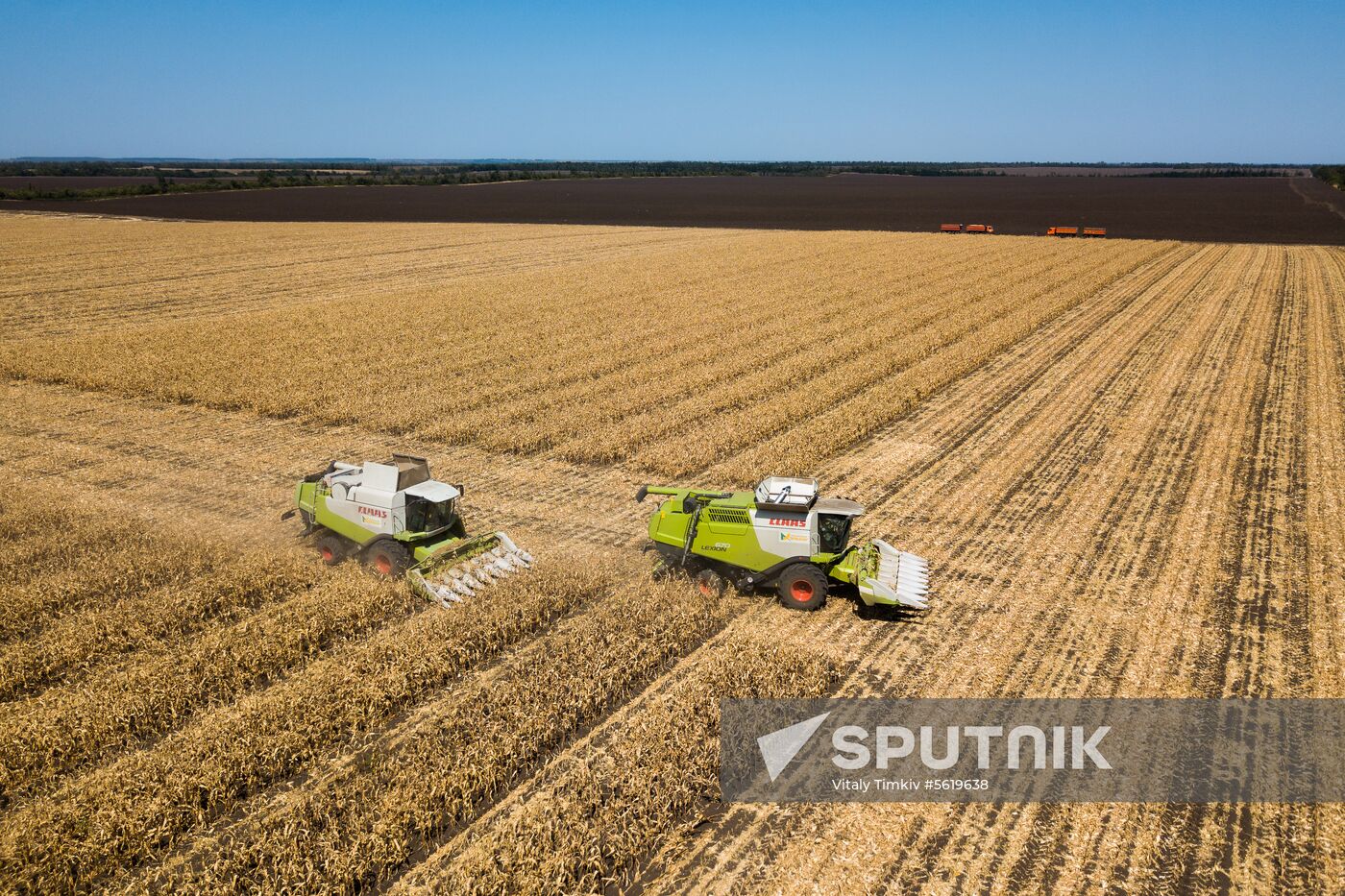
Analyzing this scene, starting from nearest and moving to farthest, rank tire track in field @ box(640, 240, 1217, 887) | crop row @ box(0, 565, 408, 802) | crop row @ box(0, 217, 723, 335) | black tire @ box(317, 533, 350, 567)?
crop row @ box(0, 565, 408, 802) → tire track in field @ box(640, 240, 1217, 887) → black tire @ box(317, 533, 350, 567) → crop row @ box(0, 217, 723, 335)

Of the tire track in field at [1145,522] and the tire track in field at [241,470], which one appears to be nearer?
the tire track in field at [1145,522]

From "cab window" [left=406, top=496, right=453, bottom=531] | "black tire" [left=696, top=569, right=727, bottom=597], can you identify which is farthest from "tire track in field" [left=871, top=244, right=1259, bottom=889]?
"cab window" [left=406, top=496, right=453, bottom=531]

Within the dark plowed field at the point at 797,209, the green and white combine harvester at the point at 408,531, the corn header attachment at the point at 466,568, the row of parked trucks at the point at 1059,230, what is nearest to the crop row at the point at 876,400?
the corn header attachment at the point at 466,568

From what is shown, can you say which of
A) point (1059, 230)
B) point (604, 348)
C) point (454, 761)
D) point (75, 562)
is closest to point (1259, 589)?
point (454, 761)

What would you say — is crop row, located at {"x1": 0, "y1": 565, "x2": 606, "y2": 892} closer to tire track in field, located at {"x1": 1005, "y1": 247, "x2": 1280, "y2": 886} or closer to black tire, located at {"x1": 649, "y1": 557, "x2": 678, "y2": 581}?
black tire, located at {"x1": 649, "y1": 557, "x2": 678, "y2": 581}

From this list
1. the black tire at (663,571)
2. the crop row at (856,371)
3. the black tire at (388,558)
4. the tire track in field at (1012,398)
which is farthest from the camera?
the crop row at (856,371)

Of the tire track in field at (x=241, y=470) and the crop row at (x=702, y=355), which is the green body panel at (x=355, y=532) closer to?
the tire track in field at (x=241, y=470)

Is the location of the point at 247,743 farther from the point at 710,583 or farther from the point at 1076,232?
the point at 1076,232
